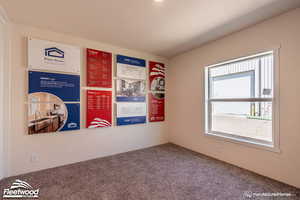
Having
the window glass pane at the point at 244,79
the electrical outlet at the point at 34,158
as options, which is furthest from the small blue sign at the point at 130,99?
the electrical outlet at the point at 34,158

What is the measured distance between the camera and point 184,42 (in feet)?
9.90

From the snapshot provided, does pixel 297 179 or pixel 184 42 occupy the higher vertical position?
pixel 184 42

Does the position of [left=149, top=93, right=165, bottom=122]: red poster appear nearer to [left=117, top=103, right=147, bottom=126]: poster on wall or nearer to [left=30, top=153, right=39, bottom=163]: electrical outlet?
[left=117, top=103, right=147, bottom=126]: poster on wall

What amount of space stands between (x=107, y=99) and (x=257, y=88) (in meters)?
2.92

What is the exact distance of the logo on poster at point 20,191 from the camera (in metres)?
1.78

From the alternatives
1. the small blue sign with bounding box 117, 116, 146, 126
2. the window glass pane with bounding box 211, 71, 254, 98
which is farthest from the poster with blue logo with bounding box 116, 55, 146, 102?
the window glass pane with bounding box 211, 71, 254, 98

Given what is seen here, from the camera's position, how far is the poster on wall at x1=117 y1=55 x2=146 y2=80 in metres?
3.22

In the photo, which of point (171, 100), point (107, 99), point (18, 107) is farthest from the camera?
point (171, 100)

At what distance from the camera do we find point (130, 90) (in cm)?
337

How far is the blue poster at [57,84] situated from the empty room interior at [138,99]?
0.02 m

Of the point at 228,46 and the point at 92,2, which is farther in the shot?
the point at 228,46

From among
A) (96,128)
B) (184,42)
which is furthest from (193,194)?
(184,42)

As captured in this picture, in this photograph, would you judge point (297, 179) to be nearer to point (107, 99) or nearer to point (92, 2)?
point (107, 99)

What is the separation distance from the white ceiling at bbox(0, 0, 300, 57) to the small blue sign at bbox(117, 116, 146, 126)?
1.79m
